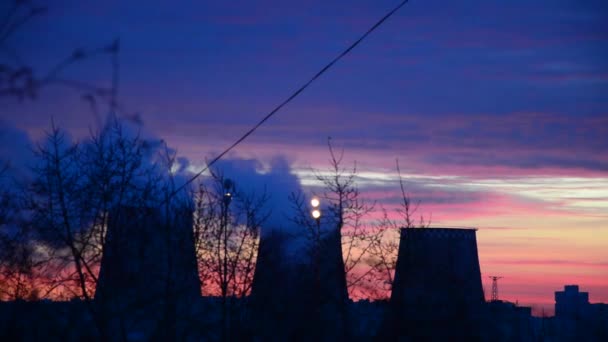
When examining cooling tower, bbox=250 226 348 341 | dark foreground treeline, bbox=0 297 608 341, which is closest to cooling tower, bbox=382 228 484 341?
dark foreground treeline, bbox=0 297 608 341

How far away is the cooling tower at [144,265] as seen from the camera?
11977 mm

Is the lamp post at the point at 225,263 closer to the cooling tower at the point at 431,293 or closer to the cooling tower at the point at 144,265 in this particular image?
the cooling tower at the point at 144,265

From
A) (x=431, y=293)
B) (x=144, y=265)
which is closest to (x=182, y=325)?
(x=144, y=265)

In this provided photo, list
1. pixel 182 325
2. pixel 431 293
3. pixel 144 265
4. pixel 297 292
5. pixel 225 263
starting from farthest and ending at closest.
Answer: pixel 297 292 < pixel 431 293 < pixel 225 263 < pixel 182 325 < pixel 144 265

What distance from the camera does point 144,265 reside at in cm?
1267

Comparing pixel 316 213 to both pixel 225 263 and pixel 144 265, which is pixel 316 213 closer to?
pixel 225 263

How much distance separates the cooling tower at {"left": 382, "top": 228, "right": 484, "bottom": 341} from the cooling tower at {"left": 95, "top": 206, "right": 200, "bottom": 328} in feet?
13.1

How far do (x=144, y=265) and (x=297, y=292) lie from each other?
20.1 feet

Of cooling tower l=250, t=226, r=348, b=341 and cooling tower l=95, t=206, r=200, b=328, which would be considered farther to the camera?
cooling tower l=250, t=226, r=348, b=341

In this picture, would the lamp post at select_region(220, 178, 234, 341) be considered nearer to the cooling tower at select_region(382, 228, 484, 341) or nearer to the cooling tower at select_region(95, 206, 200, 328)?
the cooling tower at select_region(95, 206, 200, 328)

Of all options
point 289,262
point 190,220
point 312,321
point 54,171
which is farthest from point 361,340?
point 54,171

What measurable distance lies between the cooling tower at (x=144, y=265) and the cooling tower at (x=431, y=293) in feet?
13.1

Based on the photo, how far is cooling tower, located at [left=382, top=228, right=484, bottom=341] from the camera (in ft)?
52.1

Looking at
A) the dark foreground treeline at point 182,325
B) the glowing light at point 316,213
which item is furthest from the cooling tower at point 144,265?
the glowing light at point 316,213
